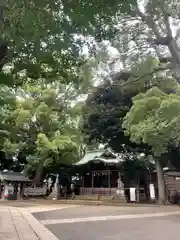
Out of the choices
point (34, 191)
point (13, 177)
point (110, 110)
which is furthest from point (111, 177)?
point (13, 177)

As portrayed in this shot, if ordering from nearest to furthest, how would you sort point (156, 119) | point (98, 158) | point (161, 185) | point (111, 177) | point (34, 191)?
point (156, 119) → point (161, 185) → point (98, 158) → point (34, 191) → point (111, 177)

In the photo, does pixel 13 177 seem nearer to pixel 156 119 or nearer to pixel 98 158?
pixel 98 158

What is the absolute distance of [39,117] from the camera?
26.9 m

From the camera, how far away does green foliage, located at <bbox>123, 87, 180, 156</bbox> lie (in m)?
13.8

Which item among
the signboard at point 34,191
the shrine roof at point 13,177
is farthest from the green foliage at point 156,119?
the shrine roof at point 13,177

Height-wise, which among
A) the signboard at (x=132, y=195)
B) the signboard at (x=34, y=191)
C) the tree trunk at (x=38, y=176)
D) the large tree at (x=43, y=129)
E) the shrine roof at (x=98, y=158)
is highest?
the large tree at (x=43, y=129)

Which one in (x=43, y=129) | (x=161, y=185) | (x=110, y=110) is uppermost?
(x=110, y=110)

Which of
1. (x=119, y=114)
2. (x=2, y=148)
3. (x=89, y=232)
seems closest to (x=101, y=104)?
(x=119, y=114)

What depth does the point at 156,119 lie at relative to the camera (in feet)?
49.5

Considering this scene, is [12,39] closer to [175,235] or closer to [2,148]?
[175,235]

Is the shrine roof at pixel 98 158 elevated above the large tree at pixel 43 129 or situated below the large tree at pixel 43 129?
below

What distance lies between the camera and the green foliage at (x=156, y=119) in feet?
45.4

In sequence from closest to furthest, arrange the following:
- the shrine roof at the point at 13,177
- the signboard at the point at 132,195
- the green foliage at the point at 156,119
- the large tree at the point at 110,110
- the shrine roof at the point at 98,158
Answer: the green foliage at the point at 156,119 < the signboard at the point at 132,195 < the large tree at the point at 110,110 < the shrine roof at the point at 98,158 < the shrine roof at the point at 13,177

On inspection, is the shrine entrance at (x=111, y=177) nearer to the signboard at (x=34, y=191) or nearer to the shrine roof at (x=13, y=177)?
the signboard at (x=34, y=191)
